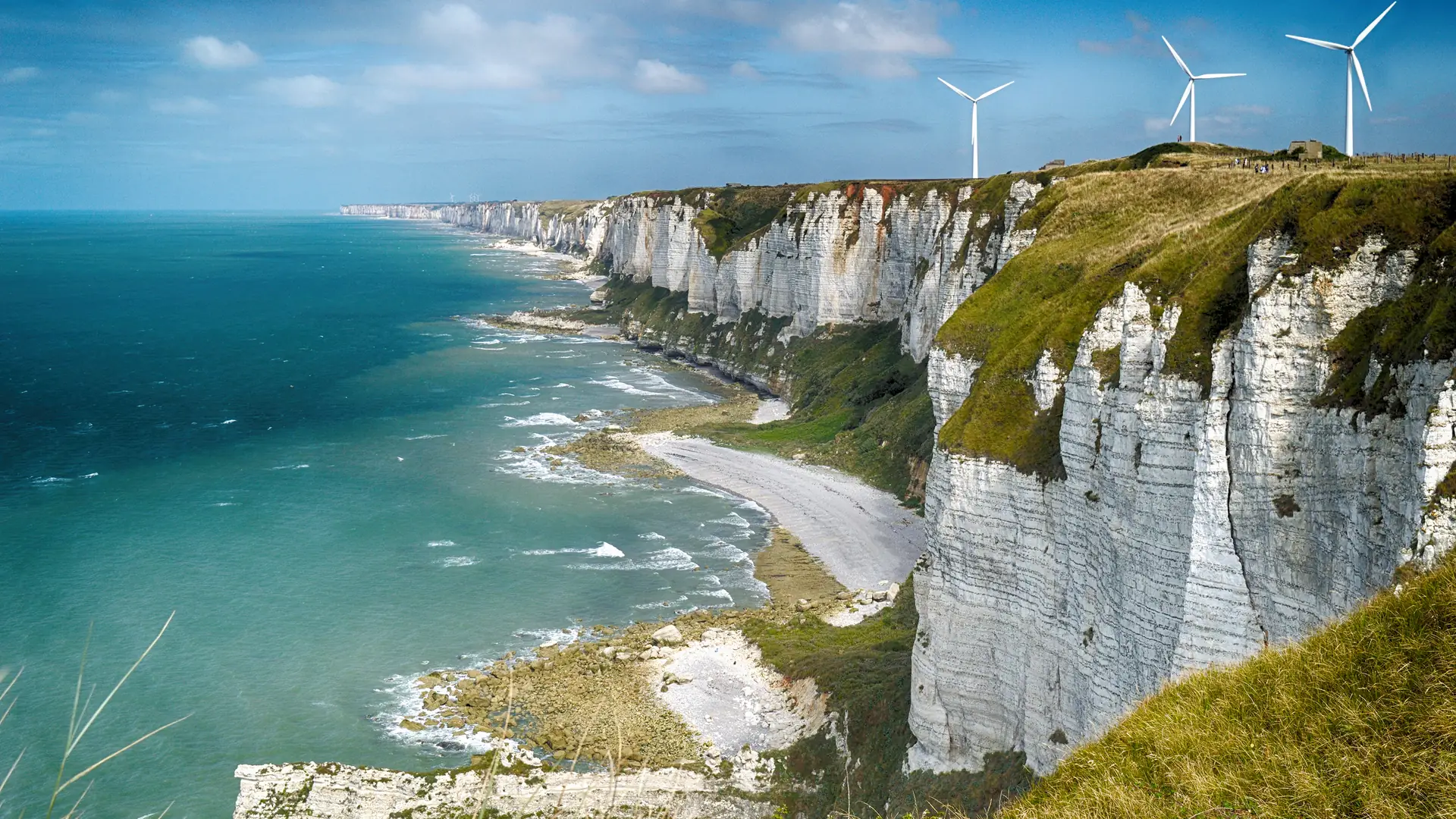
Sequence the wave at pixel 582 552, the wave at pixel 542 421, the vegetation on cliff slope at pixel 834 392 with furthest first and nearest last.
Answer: the wave at pixel 542 421
the vegetation on cliff slope at pixel 834 392
the wave at pixel 582 552

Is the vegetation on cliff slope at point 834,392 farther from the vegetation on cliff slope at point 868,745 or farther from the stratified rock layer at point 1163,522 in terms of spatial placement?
the stratified rock layer at point 1163,522

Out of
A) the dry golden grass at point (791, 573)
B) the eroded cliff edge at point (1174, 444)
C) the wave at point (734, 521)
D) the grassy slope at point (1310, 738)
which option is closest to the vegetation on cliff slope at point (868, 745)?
the eroded cliff edge at point (1174, 444)

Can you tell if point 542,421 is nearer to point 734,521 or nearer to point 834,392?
point 834,392

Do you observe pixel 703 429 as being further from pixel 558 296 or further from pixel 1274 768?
pixel 558 296

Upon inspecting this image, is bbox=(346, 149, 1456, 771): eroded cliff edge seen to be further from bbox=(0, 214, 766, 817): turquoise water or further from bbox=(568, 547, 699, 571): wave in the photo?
bbox=(568, 547, 699, 571): wave

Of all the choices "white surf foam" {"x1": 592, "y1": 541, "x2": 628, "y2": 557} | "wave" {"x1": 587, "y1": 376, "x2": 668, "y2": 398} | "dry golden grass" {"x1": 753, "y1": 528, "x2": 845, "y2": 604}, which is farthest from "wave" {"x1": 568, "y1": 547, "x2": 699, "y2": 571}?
"wave" {"x1": 587, "y1": 376, "x2": 668, "y2": 398}
